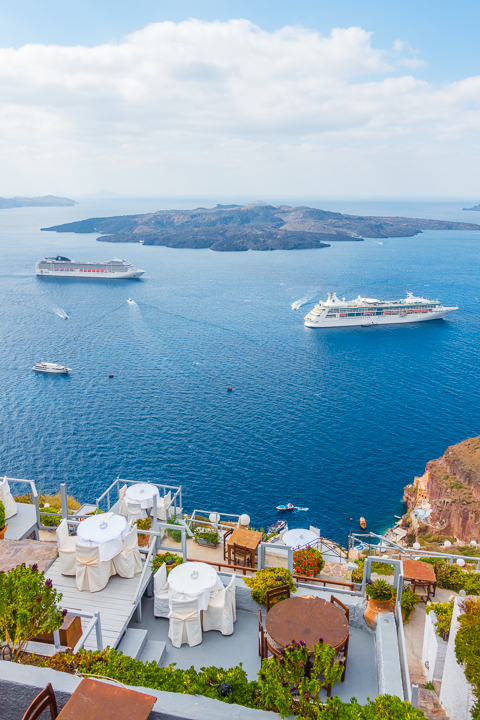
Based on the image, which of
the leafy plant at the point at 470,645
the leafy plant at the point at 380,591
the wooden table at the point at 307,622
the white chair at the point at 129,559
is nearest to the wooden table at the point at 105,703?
the wooden table at the point at 307,622

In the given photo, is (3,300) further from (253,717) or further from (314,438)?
(253,717)

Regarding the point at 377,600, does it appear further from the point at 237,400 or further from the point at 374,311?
the point at 374,311

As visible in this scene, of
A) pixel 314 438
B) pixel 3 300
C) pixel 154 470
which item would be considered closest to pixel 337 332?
pixel 314 438

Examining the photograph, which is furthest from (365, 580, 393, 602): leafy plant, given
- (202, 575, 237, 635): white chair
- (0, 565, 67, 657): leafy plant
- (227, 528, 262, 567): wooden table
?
(0, 565, 67, 657): leafy plant

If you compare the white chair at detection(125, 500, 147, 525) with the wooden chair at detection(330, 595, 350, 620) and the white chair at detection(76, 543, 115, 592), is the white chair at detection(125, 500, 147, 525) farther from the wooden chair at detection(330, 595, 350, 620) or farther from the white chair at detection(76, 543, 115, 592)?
the wooden chair at detection(330, 595, 350, 620)

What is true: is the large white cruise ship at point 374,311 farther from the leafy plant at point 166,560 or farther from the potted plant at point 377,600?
the potted plant at point 377,600
